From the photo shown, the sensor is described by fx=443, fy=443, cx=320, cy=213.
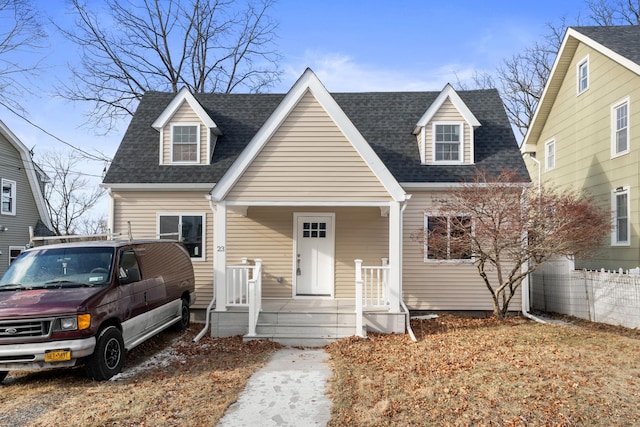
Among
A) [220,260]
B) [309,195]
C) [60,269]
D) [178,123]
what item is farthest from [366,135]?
[60,269]

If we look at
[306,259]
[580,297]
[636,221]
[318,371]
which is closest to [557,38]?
[636,221]

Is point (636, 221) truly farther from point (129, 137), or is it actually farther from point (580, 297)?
point (129, 137)

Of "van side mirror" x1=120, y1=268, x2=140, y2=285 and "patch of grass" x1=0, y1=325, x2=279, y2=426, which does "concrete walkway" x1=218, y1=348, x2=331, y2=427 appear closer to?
"patch of grass" x1=0, y1=325, x2=279, y2=426

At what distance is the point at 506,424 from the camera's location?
4.71 m

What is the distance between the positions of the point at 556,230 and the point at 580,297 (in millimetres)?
2551

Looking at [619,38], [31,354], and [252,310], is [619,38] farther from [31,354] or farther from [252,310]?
[31,354]

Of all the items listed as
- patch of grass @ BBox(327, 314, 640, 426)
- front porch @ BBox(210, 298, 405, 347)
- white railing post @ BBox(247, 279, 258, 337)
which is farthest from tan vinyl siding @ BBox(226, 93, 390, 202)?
patch of grass @ BBox(327, 314, 640, 426)

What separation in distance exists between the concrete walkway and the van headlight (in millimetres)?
2411

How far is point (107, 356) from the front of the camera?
261 inches

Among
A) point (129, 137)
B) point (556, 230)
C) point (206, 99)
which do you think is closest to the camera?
point (556, 230)

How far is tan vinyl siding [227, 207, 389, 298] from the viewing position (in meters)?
11.9

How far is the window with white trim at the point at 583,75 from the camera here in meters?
14.3

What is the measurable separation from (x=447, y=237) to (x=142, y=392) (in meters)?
7.44

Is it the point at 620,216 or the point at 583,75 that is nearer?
the point at 620,216
